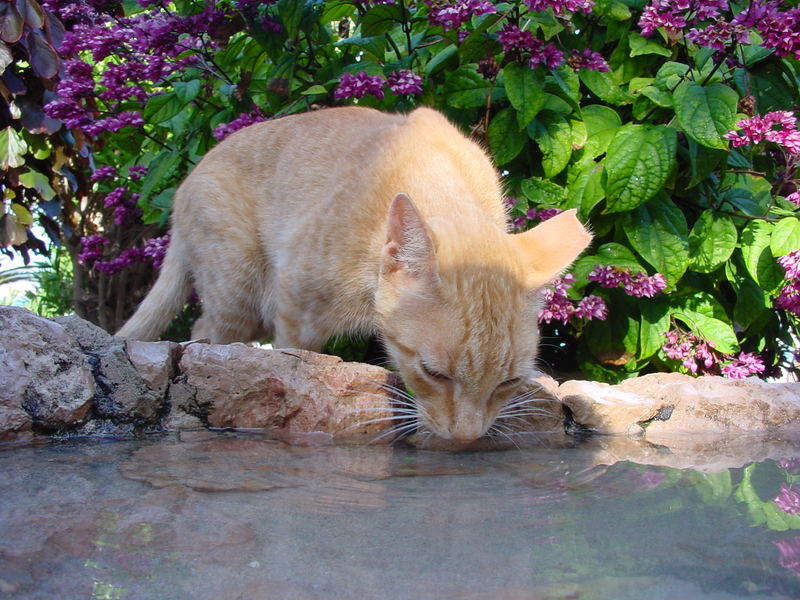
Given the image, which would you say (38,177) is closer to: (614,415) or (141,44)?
(141,44)

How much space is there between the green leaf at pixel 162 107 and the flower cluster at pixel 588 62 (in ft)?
6.38

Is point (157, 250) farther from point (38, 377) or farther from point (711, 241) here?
point (711, 241)

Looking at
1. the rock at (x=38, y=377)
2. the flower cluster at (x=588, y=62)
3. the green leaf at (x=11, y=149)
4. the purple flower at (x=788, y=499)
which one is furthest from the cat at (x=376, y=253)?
the green leaf at (x=11, y=149)

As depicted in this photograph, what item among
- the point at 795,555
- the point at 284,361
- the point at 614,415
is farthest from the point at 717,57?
the point at 795,555

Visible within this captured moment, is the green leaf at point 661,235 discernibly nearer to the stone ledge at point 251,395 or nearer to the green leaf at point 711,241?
the green leaf at point 711,241

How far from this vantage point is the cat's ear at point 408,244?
231 cm

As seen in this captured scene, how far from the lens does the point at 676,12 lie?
9.76 feet

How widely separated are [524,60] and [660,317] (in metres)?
1.36

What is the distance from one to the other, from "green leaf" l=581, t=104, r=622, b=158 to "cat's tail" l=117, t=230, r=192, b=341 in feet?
7.09

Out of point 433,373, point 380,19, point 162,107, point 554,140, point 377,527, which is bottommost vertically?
point 377,527

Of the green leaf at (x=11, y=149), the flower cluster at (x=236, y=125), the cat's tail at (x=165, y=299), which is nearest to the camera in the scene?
the cat's tail at (x=165, y=299)

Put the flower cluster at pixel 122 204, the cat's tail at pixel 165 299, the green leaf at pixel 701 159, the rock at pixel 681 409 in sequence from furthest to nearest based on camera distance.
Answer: the flower cluster at pixel 122 204
the cat's tail at pixel 165 299
the green leaf at pixel 701 159
the rock at pixel 681 409

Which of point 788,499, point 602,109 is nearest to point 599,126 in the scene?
point 602,109

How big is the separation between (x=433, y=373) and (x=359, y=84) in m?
1.55
